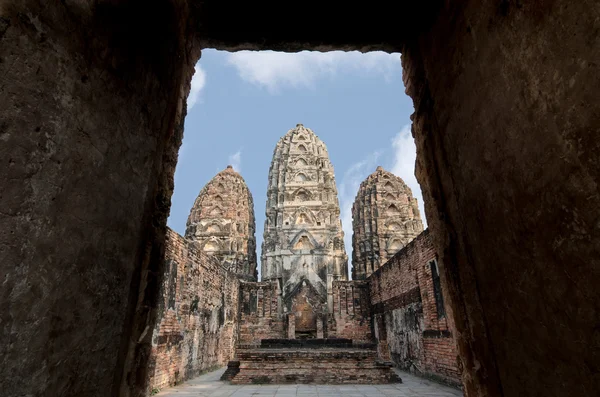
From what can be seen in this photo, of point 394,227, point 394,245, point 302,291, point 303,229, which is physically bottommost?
point 302,291

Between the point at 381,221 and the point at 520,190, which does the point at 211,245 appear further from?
the point at 520,190

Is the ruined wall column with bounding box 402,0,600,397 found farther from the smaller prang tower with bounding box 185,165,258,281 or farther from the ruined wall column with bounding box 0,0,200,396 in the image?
the smaller prang tower with bounding box 185,165,258,281

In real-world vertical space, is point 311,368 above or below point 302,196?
below

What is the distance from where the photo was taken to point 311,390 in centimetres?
909

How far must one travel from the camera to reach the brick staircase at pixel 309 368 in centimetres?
1032

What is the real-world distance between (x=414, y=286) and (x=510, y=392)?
10.2 meters

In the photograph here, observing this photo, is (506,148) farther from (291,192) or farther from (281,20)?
(291,192)

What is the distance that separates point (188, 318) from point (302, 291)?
13.5 m

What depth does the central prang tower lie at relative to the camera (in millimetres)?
23906

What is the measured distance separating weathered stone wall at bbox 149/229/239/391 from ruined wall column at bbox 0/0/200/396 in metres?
7.12

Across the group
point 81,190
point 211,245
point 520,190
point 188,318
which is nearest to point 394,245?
point 211,245

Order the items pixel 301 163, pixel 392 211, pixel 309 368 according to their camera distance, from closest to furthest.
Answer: pixel 309 368, pixel 392 211, pixel 301 163

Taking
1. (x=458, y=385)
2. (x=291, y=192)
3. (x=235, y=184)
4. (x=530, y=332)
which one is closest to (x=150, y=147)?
(x=530, y=332)

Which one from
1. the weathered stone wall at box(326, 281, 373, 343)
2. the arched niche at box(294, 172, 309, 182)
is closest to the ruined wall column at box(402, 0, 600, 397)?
the weathered stone wall at box(326, 281, 373, 343)
